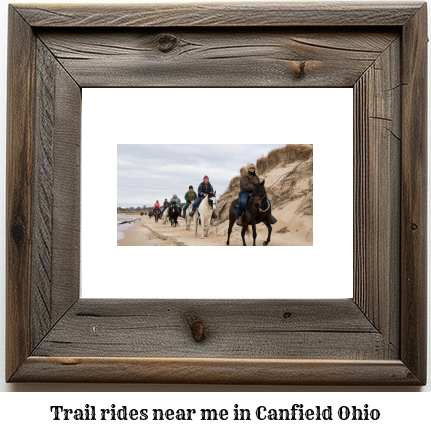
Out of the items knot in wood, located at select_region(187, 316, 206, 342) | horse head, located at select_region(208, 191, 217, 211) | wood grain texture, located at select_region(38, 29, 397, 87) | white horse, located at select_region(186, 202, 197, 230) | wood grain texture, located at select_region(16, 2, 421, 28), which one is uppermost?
wood grain texture, located at select_region(16, 2, 421, 28)

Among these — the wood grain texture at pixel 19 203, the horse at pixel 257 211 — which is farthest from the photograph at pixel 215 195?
the wood grain texture at pixel 19 203

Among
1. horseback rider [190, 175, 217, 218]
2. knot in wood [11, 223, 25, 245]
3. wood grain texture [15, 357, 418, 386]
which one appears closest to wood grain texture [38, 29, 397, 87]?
horseback rider [190, 175, 217, 218]

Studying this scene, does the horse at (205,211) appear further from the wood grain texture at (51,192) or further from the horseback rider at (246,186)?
the wood grain texture at (51,192)

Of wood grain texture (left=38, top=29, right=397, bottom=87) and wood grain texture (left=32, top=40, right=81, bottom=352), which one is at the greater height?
wood grain texture (left=38, top=29, right=397, bottom=87)

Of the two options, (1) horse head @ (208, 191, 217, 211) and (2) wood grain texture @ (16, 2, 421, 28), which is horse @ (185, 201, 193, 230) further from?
(2) wood grain texture @ (16, 2, 421, 28)

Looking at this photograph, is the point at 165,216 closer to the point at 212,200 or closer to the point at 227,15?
the point at 212,200
